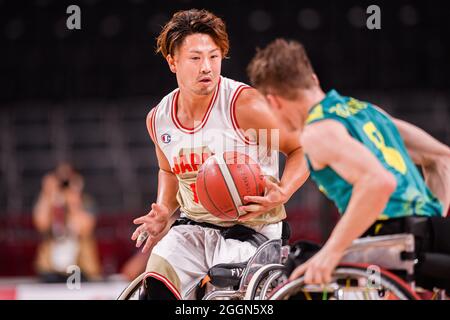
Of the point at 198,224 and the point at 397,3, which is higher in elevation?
the point at 397,3

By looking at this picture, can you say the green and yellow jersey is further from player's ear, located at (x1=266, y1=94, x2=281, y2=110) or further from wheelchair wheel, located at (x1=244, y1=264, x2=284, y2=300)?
wheelchair wheel, located at (x1=244, y1=264, x2=284, y2=300)

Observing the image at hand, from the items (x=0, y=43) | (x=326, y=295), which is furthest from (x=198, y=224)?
(x=0, y=43)

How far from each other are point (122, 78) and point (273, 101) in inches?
371

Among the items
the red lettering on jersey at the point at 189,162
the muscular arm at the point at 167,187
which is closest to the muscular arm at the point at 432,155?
the red lettering on jersey at the point at 189,162

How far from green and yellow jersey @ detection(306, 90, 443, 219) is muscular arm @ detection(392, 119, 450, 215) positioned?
19 centimetres

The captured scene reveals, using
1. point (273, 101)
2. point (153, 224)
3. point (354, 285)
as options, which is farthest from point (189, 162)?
point (354, 285)

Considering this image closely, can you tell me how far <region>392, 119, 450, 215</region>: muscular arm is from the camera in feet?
11.5

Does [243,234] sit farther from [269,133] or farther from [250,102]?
[250,102]

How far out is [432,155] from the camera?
3541 mm

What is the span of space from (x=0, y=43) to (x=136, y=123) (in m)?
2.77

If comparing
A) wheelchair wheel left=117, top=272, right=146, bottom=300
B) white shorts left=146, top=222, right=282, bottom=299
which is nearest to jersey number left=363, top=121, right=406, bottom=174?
white shorts left=146, top=222, right=282, bottom=299

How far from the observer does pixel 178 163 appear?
4426mm

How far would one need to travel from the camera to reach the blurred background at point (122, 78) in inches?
451
